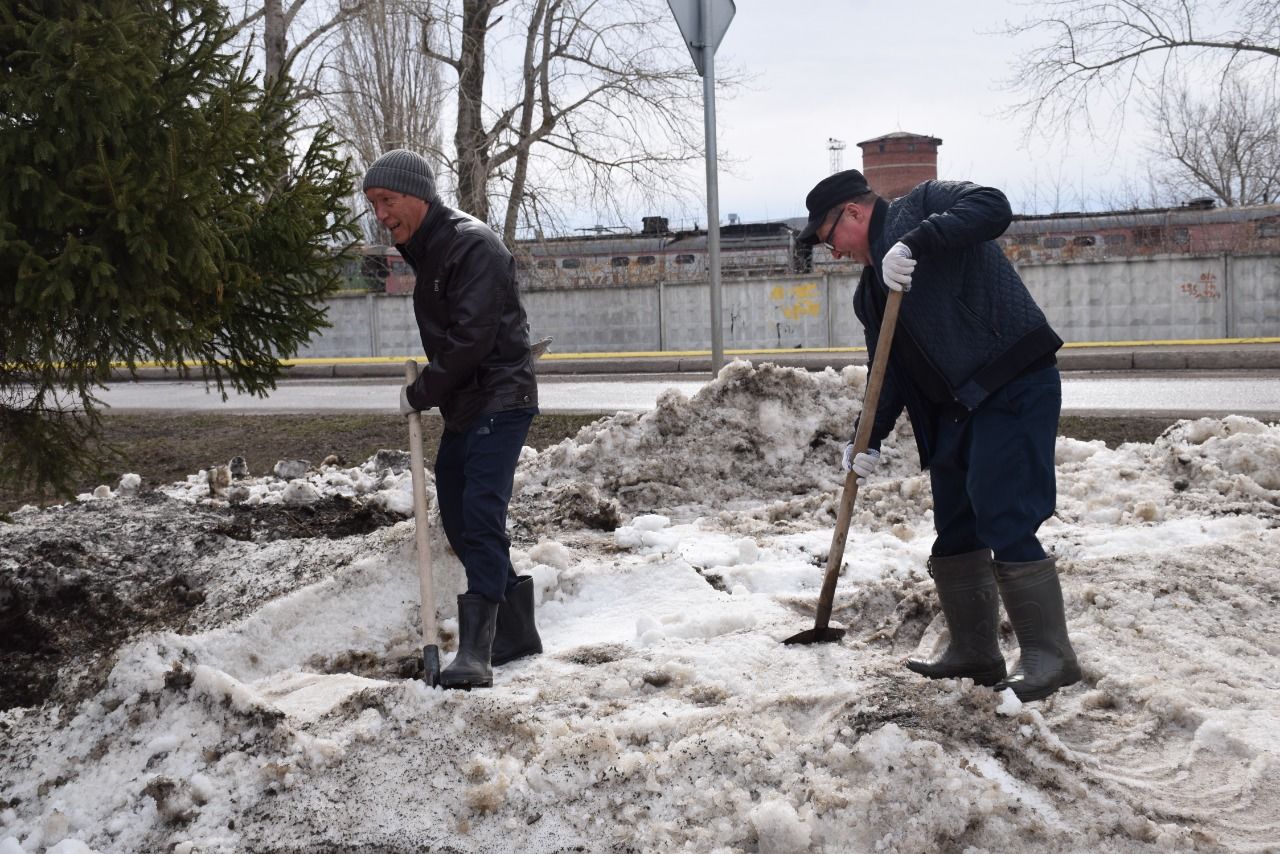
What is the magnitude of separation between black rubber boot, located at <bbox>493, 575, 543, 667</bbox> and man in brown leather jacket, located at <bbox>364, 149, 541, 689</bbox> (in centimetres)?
15

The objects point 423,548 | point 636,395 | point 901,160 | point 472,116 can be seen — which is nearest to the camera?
point 423,548

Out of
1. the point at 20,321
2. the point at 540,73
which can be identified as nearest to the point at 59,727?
the point at 20,321

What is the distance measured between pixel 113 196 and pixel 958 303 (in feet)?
9.24

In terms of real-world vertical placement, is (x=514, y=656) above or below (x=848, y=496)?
below

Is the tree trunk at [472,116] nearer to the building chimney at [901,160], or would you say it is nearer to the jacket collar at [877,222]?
the jacket collar at [877,222]

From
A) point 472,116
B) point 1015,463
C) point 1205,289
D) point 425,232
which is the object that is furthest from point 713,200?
point 1205,289

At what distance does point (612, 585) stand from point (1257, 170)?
1527 inches

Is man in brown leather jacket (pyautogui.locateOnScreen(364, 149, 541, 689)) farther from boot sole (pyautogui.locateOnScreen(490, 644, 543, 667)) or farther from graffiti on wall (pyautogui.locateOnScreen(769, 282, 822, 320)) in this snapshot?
graffiti on wall (pyautogui.locateOnScreen(769, 282, 822, 320))

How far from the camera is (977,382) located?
141 inches

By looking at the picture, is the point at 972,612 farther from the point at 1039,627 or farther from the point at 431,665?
the point at 431,665

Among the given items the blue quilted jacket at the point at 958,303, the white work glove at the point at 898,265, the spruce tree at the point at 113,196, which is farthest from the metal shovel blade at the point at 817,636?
the spruce tree at the point at 113,196

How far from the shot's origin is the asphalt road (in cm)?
1111

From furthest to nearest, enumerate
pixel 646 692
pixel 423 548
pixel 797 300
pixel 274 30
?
pixel 797 300, pixel 274 30, pixel 423 548, pixel 646 692

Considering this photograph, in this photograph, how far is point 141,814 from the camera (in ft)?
10.5
